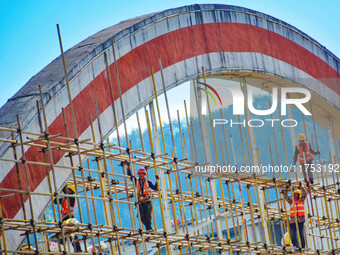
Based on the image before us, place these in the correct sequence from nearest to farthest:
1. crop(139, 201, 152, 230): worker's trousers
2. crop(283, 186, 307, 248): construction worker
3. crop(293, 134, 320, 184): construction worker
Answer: crop(139, 201, 152, 230): worker's trousers
crop(283, 186, 307, 248): construction worker
crop(293, 134, 320, 184): construction worker

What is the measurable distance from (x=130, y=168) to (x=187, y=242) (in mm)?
2168

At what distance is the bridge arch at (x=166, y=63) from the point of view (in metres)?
14.8

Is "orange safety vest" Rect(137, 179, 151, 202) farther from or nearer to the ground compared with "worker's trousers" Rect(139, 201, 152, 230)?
farther from the ground

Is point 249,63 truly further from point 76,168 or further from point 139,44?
point 76,168

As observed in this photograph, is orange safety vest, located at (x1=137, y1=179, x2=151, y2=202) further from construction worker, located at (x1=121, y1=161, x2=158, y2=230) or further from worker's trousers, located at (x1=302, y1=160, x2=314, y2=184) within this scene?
worker's trousers, located at (x1=302, y1=160, x2=314, y2=184)

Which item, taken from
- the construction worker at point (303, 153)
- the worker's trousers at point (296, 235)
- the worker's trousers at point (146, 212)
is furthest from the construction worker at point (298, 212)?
the worker's trousers at point (146, 212)

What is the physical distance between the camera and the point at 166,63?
58.0ft

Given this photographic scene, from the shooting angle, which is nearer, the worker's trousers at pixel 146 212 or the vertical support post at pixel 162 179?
the vertical support post at pixel 162 179

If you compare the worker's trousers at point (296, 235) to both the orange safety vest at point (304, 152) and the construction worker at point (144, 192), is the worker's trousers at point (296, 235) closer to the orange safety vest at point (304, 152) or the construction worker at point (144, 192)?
the orange safety vest at point (304, 152)

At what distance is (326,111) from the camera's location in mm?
25203

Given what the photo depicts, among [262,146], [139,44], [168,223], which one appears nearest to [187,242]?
[168,223]

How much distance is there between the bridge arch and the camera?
14.8 meters

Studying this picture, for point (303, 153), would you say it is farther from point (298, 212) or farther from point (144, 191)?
point (144, 191)

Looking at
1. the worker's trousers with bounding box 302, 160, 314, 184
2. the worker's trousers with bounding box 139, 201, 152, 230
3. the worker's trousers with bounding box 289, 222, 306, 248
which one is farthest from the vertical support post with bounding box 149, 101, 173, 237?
the worker's trousers with bounding box 302, 160, 314, 184
